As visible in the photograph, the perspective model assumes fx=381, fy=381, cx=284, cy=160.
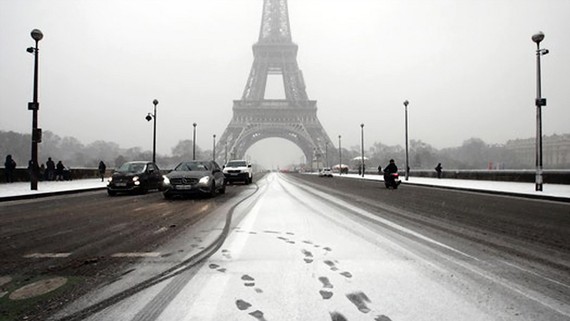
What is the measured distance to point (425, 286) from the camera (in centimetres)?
337

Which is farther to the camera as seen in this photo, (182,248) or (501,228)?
(501,228)

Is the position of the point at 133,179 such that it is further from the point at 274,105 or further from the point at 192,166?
the point at 274,105

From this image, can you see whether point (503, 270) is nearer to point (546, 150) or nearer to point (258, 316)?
point (258, 316)

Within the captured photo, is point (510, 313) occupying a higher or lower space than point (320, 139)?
lower

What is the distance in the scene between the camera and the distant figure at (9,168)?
2184 cm

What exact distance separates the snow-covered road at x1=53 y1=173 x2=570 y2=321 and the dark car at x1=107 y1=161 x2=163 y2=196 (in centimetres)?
1185

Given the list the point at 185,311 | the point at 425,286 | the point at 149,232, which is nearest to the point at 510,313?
the point at 425,286

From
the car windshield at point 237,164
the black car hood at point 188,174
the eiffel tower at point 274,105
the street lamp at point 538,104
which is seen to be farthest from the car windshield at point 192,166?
the eiffel tower at point 274,105

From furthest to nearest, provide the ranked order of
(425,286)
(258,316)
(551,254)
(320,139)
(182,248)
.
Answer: (320,139)
(182,248)
(551,254)
(425,286)
(258,316)

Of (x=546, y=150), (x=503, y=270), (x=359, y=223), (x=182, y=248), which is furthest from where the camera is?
(x=546, y=150)

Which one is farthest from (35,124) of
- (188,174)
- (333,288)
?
(333,288)

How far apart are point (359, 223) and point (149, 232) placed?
12.5 feet

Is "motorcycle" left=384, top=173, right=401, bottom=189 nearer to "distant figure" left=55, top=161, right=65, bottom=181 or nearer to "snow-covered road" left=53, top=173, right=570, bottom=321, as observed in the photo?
"snow-covered road" left=53, top=173, right=570, bottom=321

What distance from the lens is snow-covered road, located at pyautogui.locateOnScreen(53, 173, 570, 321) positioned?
2.77 metres
